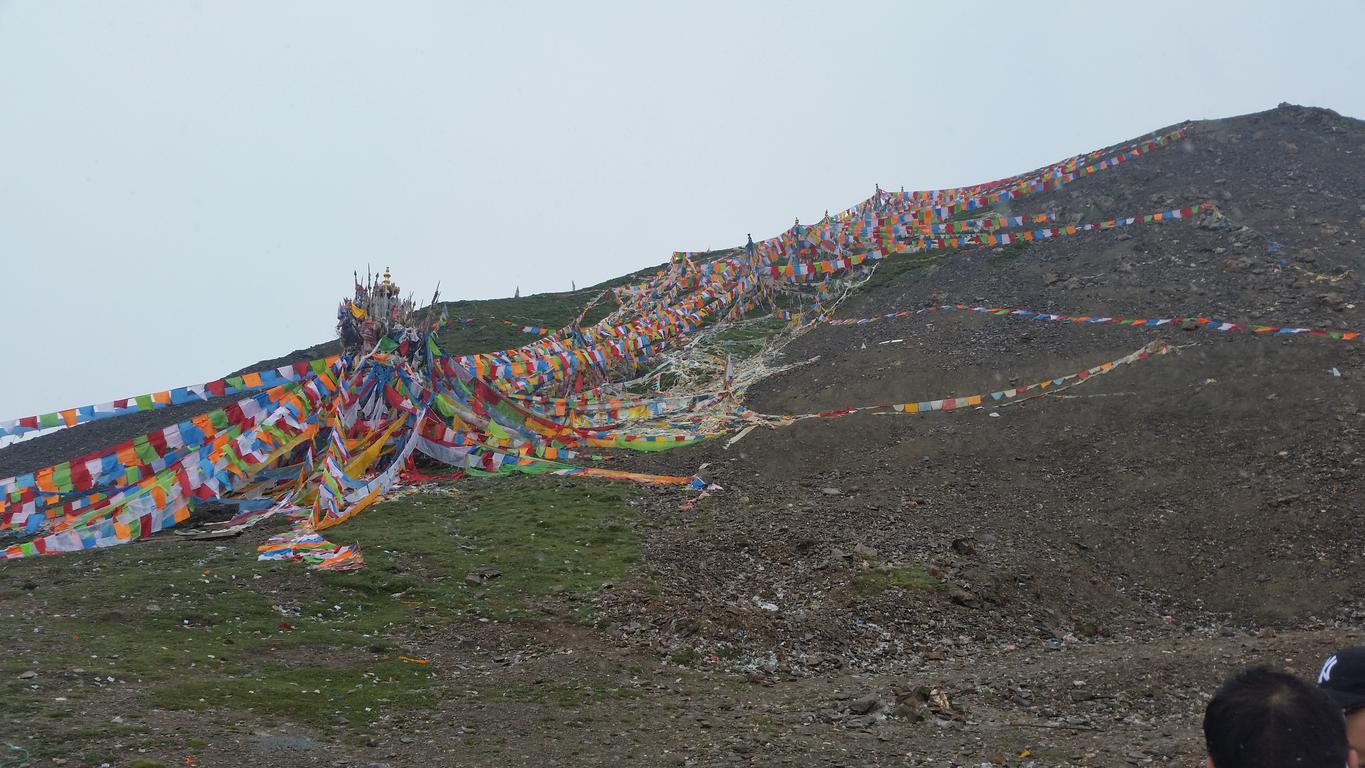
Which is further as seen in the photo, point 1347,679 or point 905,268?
point 905,268

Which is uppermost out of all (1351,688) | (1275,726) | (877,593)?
(1275,726)

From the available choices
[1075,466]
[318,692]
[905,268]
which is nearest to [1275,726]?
[318,692]

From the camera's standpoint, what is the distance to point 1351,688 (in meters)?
2.96

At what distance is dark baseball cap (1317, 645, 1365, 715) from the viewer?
2938 millimetres

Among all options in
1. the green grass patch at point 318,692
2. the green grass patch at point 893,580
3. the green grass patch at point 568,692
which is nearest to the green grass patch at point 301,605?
the green grass patch at point 318,692

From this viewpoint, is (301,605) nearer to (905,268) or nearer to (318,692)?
(318,692)

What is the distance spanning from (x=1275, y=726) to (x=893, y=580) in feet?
28.8

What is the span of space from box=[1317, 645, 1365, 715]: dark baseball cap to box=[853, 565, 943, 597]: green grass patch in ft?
26.0

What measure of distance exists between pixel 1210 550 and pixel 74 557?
14.4m

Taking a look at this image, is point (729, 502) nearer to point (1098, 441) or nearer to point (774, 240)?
point (1098, 441)

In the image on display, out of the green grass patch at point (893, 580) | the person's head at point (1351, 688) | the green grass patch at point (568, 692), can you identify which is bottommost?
the green grass patch at point (893, 580)

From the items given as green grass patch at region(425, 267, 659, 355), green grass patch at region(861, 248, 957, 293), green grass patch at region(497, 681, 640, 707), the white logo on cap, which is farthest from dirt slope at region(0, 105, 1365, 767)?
green grass patch at region(425, 267, 659, 355)

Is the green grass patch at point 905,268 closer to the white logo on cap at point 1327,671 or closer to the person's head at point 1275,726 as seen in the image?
the white logo on cap at point 1327,671

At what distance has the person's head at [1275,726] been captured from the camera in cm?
252
